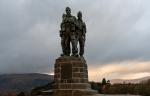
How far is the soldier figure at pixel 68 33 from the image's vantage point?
2619 centimetres

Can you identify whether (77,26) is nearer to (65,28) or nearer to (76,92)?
(65,28)

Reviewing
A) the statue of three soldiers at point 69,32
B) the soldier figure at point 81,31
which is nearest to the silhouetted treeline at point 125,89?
the soldier figure at point 81,31

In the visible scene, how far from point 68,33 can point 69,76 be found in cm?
253

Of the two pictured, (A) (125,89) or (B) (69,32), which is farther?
(A) (125,89)

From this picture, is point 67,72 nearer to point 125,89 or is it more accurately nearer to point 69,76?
point 69,76

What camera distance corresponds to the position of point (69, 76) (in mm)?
25766

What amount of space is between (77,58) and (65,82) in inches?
61.4

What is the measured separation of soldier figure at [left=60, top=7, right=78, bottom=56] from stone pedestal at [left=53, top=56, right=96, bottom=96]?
1.85 ft

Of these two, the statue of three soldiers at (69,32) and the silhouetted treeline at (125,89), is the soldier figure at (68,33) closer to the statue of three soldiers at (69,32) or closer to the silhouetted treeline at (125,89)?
the statue of three soldiers at (69,32)

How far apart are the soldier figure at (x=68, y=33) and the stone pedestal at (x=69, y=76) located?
0.56 metres

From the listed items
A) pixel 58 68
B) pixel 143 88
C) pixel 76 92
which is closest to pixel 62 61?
pixel 58 68

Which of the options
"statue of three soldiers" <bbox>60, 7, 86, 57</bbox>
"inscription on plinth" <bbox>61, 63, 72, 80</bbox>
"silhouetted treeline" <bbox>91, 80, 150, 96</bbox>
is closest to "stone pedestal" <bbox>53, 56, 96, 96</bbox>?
"inscription on plinth" <bbox>61, 63, 72, 80</bbox>

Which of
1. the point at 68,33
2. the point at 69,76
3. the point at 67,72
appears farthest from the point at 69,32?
the point at 69,76

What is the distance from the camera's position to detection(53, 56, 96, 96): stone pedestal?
2547 centimetres
